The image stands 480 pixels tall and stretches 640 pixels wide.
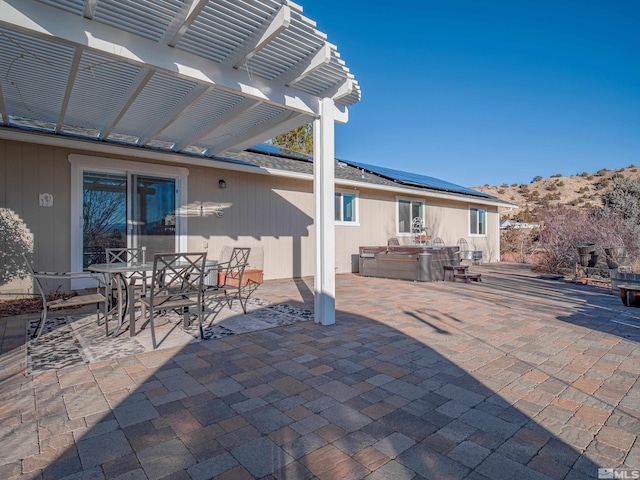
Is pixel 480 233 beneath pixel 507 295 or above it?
above

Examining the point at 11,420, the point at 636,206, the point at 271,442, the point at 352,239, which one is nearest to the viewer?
the point at 271,442

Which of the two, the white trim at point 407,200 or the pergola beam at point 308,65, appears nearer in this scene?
the pergola beam at point 308,65

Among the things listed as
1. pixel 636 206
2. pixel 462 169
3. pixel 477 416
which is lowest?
pixel 477 416

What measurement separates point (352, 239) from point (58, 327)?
739cm

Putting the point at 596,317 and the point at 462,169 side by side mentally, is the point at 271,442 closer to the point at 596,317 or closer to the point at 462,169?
the point at 596,317

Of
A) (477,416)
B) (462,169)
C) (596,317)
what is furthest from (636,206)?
(477,416)

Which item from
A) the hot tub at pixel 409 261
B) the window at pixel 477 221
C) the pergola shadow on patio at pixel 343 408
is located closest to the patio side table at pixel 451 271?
the hot tub at pixel 409 261

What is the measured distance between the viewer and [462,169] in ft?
83.6

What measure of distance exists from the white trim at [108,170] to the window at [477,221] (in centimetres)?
1133

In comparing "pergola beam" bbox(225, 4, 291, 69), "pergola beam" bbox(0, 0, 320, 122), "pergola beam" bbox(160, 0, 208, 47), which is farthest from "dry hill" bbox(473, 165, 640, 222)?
"pergola beam" bbox(160, 0, 208, 47)

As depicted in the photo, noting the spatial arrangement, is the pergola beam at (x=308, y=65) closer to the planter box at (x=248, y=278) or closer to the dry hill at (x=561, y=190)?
the planter box at (x=248, y=278)

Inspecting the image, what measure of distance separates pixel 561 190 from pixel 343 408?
35709mm

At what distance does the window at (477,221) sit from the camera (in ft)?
47.1

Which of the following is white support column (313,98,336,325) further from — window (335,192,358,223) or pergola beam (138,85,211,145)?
window (335,192,358,223)
